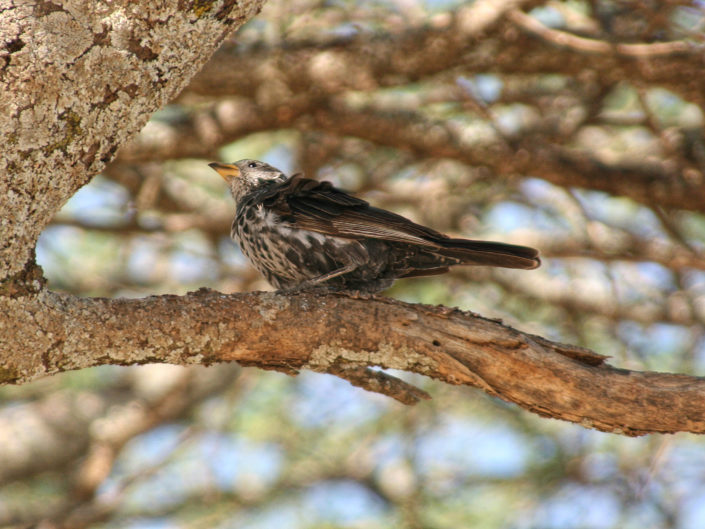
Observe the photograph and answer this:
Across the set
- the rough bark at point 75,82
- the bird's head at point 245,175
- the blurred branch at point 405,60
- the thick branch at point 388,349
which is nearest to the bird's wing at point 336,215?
the thick branch at point 388,349

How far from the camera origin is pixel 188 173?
6.68 m

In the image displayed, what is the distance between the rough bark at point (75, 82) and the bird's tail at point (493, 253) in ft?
4.78

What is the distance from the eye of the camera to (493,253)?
3354 millimetres

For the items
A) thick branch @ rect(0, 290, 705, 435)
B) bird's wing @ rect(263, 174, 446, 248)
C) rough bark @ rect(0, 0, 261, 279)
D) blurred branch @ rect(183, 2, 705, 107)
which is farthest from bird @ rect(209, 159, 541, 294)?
blurred branch @ rect(183, 2, 705, 107)

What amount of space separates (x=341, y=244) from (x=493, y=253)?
0.67 m

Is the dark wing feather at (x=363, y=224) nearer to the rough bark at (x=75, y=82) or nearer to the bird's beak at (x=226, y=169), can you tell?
the bird's beak at (x=226, y=169)

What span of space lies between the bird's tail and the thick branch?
2.03 feet

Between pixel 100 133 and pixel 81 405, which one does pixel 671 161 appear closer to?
pixel 100 133

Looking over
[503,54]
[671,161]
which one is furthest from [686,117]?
[503,54]

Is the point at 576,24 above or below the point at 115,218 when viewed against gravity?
above

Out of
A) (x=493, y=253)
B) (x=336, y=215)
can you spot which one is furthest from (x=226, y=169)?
(x=493, y=253)

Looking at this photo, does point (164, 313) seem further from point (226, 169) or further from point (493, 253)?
point (226, 169)

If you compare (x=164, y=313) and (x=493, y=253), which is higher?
(x=164, y=313)

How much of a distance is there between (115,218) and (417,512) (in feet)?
9.11
